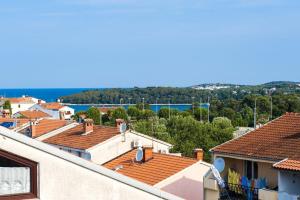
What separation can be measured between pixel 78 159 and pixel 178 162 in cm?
2003

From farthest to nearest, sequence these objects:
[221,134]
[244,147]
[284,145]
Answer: [221,134] → [244,147] → [284,145]

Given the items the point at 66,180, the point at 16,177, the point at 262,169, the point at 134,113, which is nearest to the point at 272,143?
the point at 262,169

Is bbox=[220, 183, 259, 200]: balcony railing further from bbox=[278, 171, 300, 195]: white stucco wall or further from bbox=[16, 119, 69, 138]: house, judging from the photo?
bbox=[16, 119, 69, 138]: house

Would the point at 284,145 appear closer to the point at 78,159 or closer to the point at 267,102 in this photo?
the point at 78,159

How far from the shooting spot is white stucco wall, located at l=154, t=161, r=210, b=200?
2523 centimetres

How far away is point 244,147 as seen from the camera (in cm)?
2272

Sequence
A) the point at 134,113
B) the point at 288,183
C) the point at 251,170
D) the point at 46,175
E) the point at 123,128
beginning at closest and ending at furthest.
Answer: the point at 46,175, the point at 288,183, the point at 251,170, the point at 123,128, the point at 134,113

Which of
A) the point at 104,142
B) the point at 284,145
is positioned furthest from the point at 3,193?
the point at 104,142

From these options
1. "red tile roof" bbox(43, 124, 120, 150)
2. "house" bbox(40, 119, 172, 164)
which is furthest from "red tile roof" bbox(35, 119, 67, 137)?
"house" bbox(40, 119, 172, 164)

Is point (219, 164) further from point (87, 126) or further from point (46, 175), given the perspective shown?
point (87, 126)

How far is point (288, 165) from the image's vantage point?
18797 millimetres

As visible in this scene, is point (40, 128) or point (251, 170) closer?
point (251, 170)

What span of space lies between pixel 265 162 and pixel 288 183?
1.69m

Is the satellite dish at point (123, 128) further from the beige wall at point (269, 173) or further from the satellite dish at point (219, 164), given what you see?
the beige wall at point (269, 173)
